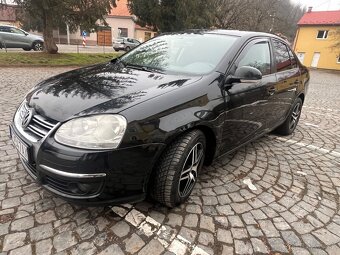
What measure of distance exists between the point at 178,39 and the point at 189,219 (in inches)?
86.6

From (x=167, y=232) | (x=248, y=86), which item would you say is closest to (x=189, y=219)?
(x=167, y=232)

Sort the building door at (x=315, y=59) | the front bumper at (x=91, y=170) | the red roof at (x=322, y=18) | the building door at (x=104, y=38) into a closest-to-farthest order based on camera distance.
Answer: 1. the front bumper at (x=91, y=170)
2. the red roof at (x=322, y=18)
3. the building door at (x=315, y=59)
4. the building door at (x=104, y=38)

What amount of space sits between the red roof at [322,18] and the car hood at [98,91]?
33526 mm

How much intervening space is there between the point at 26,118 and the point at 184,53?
179cm

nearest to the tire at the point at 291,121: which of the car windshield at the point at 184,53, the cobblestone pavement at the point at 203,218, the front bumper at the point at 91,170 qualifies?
the cobblestone pavement at the point at 203,218

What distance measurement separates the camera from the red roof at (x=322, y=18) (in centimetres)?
2983

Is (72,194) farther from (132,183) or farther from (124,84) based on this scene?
(124,84)

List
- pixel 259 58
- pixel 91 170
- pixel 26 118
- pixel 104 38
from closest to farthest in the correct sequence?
pixel 91 170 → pixel 26 118 → pixel 259 58 → pixel 104 38

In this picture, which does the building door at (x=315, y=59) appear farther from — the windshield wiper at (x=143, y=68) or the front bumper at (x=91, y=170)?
the front bumper at (x=91, y=170)

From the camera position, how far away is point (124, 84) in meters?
2.43

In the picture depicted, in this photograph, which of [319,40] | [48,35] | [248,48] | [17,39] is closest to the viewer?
[248,48]

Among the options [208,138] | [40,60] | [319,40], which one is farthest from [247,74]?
[319,40]

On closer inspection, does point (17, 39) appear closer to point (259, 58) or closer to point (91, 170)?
point (259, 58)

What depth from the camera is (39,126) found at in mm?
2094
